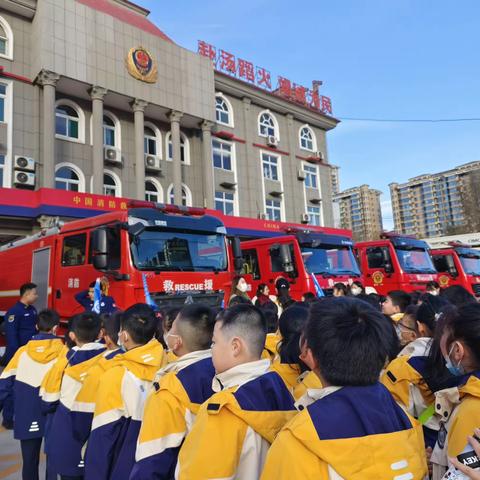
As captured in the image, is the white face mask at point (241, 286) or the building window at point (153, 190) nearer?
the white face mask at point (241, 286)

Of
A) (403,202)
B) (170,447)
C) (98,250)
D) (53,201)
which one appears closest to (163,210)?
(98,250)

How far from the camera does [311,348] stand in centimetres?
143

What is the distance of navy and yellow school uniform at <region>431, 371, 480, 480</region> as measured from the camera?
1.45 meters

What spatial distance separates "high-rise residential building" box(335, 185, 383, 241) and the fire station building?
81618 millimetres

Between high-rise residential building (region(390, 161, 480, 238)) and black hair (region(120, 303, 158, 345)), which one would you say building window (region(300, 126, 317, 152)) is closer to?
black hair (region(120, 303, 158, 345))

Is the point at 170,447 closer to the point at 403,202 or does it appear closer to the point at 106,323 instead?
the point at 106,323

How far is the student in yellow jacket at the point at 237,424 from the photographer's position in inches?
59.1

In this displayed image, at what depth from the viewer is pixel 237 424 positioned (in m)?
1.54

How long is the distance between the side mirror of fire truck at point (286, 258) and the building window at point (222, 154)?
14.6 meters

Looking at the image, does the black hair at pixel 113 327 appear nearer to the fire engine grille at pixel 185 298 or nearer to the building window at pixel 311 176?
the fire engine grille at pixel 185 298

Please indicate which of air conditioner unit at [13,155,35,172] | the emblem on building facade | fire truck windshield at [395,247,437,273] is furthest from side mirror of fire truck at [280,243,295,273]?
the emblem on building facade

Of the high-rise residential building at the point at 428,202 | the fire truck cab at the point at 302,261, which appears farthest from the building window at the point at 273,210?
the high-rise residential building at the point at 428,202

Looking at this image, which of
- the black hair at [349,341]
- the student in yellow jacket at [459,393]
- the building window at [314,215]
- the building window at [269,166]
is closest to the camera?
the black hair at [349,341]

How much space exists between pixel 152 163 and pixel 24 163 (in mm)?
5966
